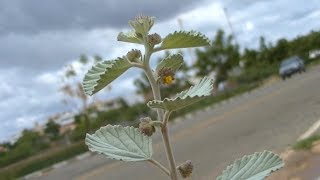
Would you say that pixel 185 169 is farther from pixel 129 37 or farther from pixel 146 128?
pixel 129 37

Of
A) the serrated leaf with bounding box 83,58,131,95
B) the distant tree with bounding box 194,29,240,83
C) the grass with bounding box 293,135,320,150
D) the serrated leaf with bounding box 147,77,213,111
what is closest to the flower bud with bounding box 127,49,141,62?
the serrated leaf with bounding box 83,58,131,95

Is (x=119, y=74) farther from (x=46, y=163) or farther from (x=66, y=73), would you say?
(x=66, y=73)

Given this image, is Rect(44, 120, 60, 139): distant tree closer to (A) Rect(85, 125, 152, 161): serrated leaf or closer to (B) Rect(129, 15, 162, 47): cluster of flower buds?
(A) Rect(85, 125, 152, 161): serrated leaf

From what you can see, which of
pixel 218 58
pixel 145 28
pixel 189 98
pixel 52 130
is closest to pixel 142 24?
pixel 145 28

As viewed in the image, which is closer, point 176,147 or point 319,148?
point 319,148

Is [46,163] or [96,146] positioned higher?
[96,146]

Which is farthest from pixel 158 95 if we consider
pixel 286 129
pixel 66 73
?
pixel 66 73

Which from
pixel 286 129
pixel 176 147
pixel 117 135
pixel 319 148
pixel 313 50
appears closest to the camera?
pixel 117 135
